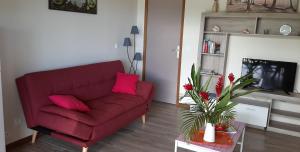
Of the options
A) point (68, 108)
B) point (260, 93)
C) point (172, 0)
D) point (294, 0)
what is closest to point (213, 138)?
point (68, 108)

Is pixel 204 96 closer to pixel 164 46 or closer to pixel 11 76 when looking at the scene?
pixel 11 76

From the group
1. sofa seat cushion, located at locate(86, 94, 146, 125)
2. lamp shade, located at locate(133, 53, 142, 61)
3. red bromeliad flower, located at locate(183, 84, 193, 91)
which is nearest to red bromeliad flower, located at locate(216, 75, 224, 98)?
red bromeliad flower, located at locate(183, 84, 193, 91)

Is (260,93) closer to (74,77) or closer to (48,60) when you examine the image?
(74,77)

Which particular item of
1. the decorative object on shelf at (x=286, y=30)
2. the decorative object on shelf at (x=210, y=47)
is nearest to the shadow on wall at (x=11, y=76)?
the decorative object on shelf at (x=210, y=47)

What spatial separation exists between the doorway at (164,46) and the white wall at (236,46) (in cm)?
13

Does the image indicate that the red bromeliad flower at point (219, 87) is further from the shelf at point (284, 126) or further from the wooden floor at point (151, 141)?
the shelf at point (284, 126)

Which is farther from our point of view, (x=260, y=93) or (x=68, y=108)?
(x=260, y=93)

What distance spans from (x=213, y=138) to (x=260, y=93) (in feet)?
6.34

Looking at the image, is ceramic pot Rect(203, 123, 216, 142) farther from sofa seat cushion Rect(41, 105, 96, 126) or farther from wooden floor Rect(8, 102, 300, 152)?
sofa seat cushion Rect(41, 105, 96, 126)

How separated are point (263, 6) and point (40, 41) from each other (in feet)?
10.8

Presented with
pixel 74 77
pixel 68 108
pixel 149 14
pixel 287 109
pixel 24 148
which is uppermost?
pixel 149 14

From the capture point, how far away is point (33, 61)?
121 inches

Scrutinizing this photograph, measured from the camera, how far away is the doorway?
4.73 meters

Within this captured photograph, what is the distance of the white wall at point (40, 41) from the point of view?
2.79 m
